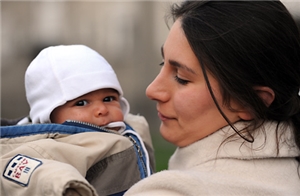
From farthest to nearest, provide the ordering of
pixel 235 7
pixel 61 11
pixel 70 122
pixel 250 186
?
pixel 61 11 < pixel 70 122 < pixel 235 7 < pixel 250 186

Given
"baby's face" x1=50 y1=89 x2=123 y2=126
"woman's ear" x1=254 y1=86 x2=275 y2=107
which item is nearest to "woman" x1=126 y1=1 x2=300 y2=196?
"woman's ear" x1=254 y1=86 x2=275 y2=107

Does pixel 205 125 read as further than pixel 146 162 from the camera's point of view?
No

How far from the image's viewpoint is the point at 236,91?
6.04 ft

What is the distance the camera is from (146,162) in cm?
215

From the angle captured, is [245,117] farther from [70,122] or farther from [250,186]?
[70,122]

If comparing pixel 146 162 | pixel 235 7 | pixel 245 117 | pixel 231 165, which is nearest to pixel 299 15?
pixel 235 7

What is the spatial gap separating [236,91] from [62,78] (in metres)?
0.83

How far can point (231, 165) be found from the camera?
5.86ft

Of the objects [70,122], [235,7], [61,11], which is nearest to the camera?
[235,7]

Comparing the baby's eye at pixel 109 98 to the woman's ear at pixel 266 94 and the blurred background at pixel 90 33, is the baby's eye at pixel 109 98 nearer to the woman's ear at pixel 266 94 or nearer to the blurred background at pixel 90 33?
the woman's ear at pixel 266 94

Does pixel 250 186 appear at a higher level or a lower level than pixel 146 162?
higher

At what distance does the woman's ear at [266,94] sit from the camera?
188 cm

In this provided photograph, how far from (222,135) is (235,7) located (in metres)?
0.48

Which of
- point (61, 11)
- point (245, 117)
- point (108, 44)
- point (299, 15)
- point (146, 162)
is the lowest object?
point (108, 44)
